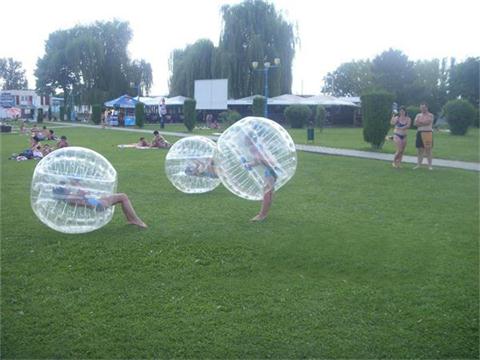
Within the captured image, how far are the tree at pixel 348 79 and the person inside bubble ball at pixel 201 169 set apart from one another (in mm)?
63643

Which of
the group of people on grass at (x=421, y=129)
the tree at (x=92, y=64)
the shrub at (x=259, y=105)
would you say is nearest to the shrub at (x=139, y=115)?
the shrub at (x=259, y=105)

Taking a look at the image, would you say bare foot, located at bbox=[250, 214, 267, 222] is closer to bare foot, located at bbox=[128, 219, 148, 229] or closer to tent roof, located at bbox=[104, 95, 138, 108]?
bare foot, located at bbox=[128, 219, 148, 229]

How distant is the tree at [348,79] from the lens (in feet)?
241

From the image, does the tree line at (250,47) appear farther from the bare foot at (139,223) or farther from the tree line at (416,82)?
the bare foot at (139,223)

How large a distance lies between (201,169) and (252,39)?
33.3m

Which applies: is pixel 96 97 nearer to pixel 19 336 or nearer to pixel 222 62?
pixel 222 62

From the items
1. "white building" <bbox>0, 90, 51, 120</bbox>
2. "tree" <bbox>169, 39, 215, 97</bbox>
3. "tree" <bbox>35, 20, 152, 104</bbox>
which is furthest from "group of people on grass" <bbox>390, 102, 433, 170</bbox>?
"tree" <bbox>35, 20, 152, 104</bbox>

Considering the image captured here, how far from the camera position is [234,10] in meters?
41.5

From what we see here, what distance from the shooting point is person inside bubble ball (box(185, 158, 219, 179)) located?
940cm

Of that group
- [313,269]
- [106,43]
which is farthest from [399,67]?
[313,269]

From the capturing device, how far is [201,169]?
9.48 meters

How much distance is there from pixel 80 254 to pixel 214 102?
35243mm

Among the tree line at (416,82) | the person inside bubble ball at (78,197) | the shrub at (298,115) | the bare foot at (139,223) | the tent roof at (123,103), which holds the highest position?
the tree line at (416,82)

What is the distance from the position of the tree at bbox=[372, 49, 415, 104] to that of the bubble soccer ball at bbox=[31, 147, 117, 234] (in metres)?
48.4
